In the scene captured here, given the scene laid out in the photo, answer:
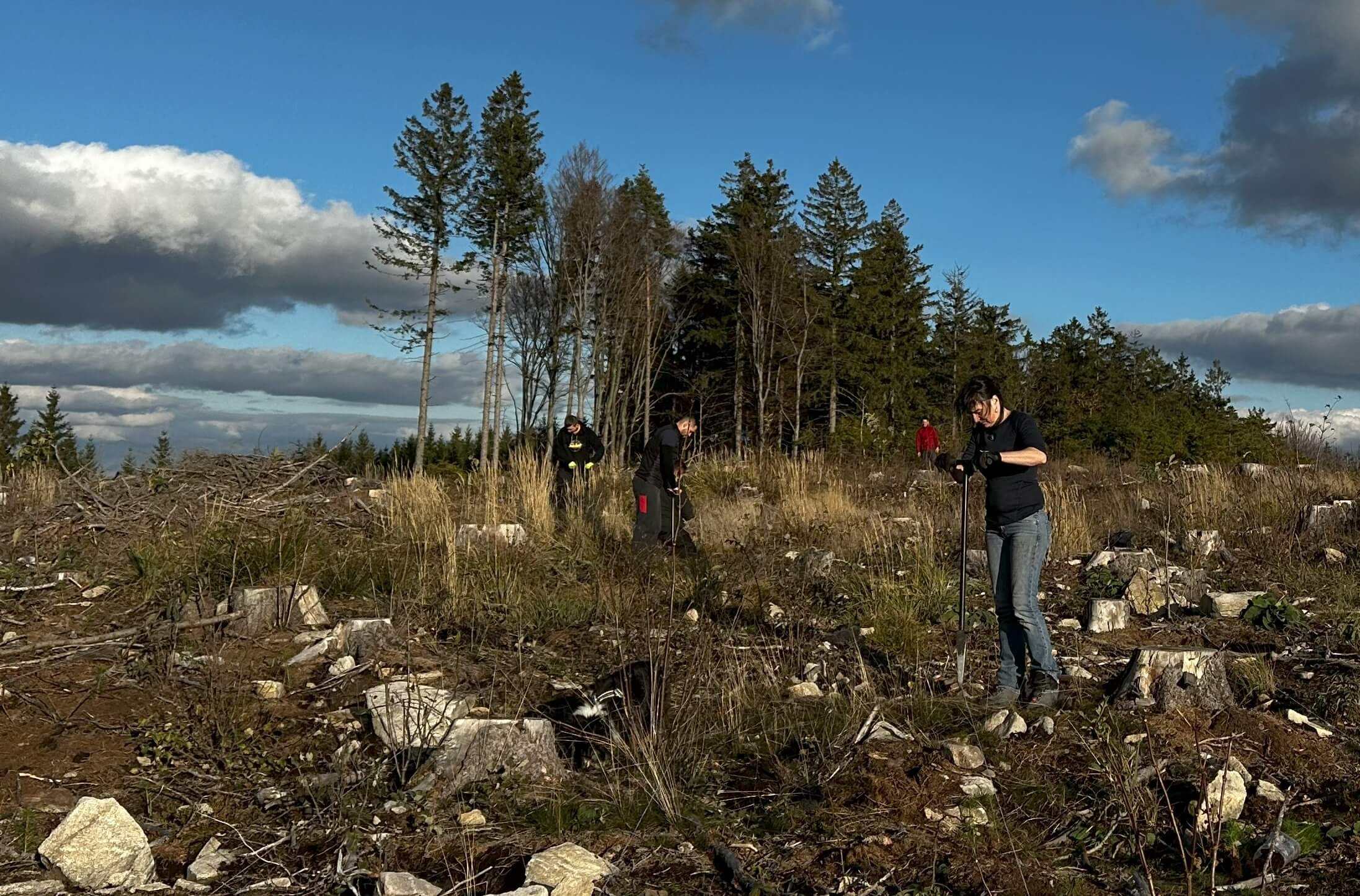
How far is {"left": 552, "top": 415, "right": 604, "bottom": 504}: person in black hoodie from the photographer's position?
11.5 m

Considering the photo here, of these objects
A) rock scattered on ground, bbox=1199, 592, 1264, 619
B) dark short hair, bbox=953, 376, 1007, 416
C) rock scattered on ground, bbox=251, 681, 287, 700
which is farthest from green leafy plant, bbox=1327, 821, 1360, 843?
rock scattered on ground, bbox=251, 681, 287, 700

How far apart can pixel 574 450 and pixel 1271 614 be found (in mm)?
7042

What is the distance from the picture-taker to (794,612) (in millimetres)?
7145

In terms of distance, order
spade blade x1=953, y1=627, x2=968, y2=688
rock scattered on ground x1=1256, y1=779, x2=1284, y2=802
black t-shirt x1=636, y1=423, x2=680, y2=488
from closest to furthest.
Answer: rock scattered on ground x1=1256, y1=779, x2=1284, y2=802
spade blade x1=953, y1=627, x2=968, y2=688
black t-shirt x1=636, y1=423, x2=680, y2=488

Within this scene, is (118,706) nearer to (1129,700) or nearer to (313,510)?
(313,510)

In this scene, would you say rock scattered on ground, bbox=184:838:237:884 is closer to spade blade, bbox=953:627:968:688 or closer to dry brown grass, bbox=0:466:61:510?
spade blade, bbox=953:627:968:688

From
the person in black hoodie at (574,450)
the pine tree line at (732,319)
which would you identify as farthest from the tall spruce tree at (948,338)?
the person in black hoodie at (574,450)

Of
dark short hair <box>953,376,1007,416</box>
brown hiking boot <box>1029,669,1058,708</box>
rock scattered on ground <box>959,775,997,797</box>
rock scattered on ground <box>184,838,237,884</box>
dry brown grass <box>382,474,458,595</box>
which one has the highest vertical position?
dark short hair <box>953,376,1007,416</box>

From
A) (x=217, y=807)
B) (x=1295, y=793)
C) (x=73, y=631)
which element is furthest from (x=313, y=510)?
(x=1295, y=793)

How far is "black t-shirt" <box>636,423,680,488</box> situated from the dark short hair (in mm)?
3628

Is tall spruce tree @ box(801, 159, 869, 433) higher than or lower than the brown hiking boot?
higher


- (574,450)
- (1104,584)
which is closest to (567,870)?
(1104,584)

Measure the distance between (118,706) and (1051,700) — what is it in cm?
451

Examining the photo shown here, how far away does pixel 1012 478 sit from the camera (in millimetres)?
5219
